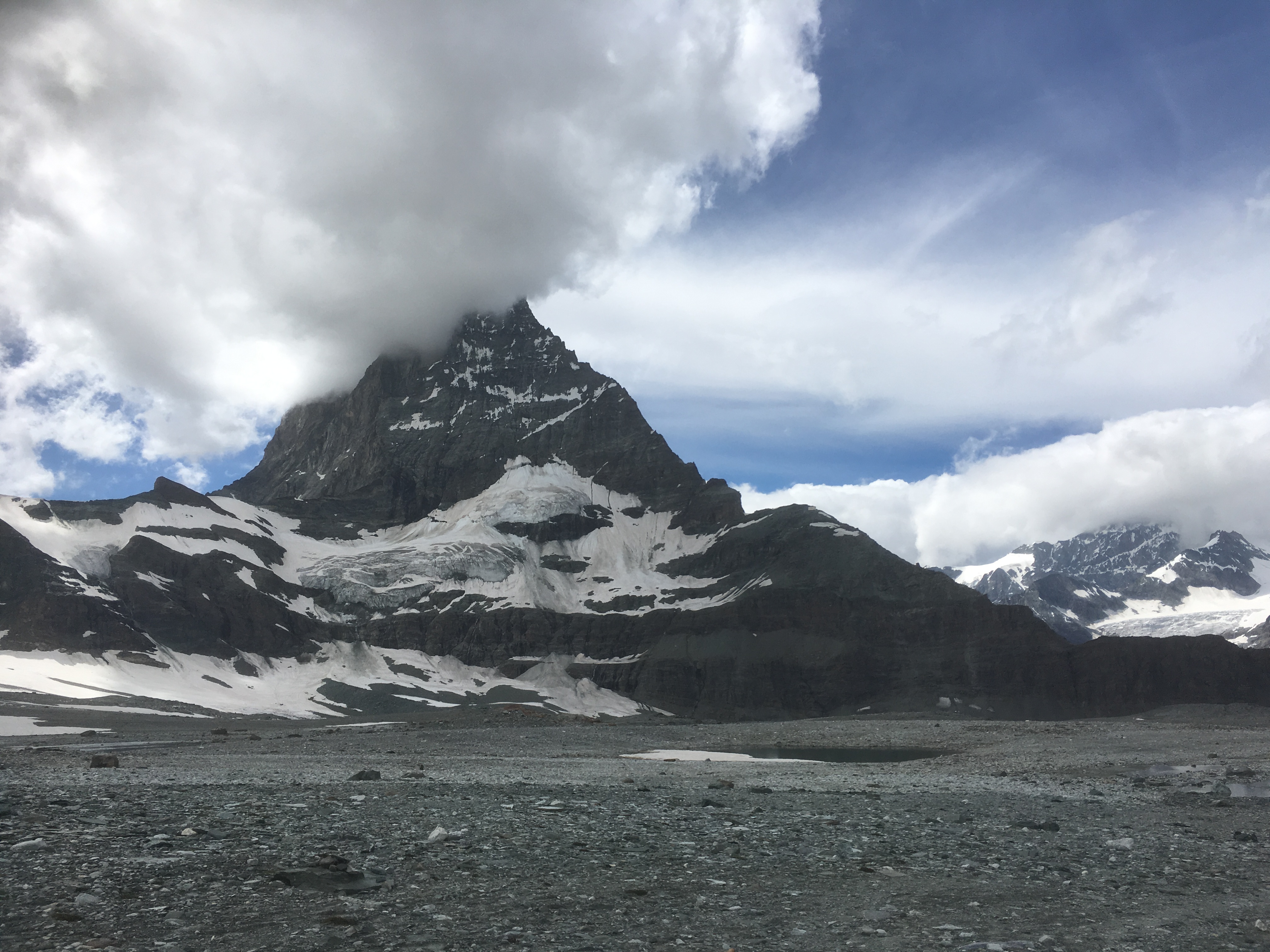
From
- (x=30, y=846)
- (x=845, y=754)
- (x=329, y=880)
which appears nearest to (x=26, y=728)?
(x=845, y=754)

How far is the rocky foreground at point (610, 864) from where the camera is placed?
966 cm

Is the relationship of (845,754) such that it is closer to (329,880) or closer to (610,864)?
(610,864)

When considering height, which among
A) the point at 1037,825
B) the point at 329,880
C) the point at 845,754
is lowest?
the point at 845,754

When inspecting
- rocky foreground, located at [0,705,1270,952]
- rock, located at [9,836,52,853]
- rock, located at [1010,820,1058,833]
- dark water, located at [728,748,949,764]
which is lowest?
dark water, located at [728,748,949,764]

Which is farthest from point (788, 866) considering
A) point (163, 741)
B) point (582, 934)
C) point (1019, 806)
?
point (163, 741)

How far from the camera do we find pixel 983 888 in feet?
41.7

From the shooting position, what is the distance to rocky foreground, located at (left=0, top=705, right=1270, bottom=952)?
31.7ft

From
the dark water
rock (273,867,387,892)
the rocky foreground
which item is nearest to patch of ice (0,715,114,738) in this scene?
the rocky foreground

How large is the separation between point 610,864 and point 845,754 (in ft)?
190

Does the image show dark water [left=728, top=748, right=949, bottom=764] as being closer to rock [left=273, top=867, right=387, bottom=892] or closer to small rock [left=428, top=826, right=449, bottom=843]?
small rock [left=428, top=826, right=449, bottom=843]

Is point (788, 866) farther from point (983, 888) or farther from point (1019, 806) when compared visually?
point (1019, 806)

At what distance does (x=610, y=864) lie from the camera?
44.2 ft

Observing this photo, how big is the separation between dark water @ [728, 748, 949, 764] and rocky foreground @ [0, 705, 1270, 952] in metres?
28.6

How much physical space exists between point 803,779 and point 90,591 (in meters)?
190
